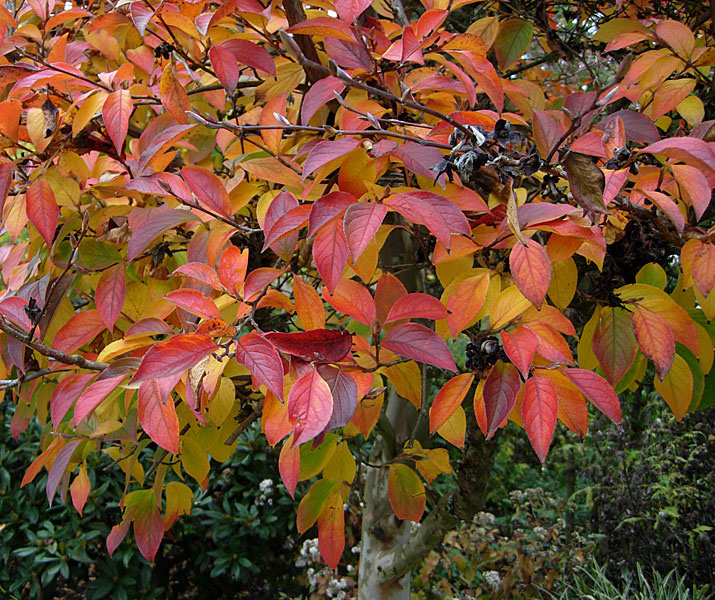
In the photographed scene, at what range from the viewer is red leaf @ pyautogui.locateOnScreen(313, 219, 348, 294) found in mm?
679

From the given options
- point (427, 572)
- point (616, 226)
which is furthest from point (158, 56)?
point (427, 572)

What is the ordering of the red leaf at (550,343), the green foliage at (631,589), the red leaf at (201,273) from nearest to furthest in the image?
the red leaf at (550,343) → the red leaf at (201,273) → the green foliage at (631,589)

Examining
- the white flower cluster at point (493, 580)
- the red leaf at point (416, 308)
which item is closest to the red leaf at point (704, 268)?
the red leaf at point (416, 308)

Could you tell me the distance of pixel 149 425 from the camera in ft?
2.38

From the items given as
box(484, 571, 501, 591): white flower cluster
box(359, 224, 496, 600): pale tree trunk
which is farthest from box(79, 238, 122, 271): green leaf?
box(484, 571, 501, 591): white flower cluster

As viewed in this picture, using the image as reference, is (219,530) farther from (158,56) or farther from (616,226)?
(616,226)

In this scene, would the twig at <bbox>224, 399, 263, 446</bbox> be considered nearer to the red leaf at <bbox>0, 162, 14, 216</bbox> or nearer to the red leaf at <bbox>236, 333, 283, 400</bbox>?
the red leaf at <bbox>236, 333, 283, 400</bbox>

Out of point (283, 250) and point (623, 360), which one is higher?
point (283, 250)

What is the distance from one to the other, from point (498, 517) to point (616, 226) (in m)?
4.27

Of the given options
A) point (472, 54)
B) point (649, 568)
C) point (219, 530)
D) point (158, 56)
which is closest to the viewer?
point (472, 54)

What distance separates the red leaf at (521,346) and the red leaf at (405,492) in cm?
56

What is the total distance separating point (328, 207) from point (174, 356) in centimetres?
25

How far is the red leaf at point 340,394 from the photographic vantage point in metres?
0.64

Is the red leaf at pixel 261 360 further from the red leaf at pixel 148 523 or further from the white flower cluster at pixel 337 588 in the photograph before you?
the white flower cluster at pixel 337 588
